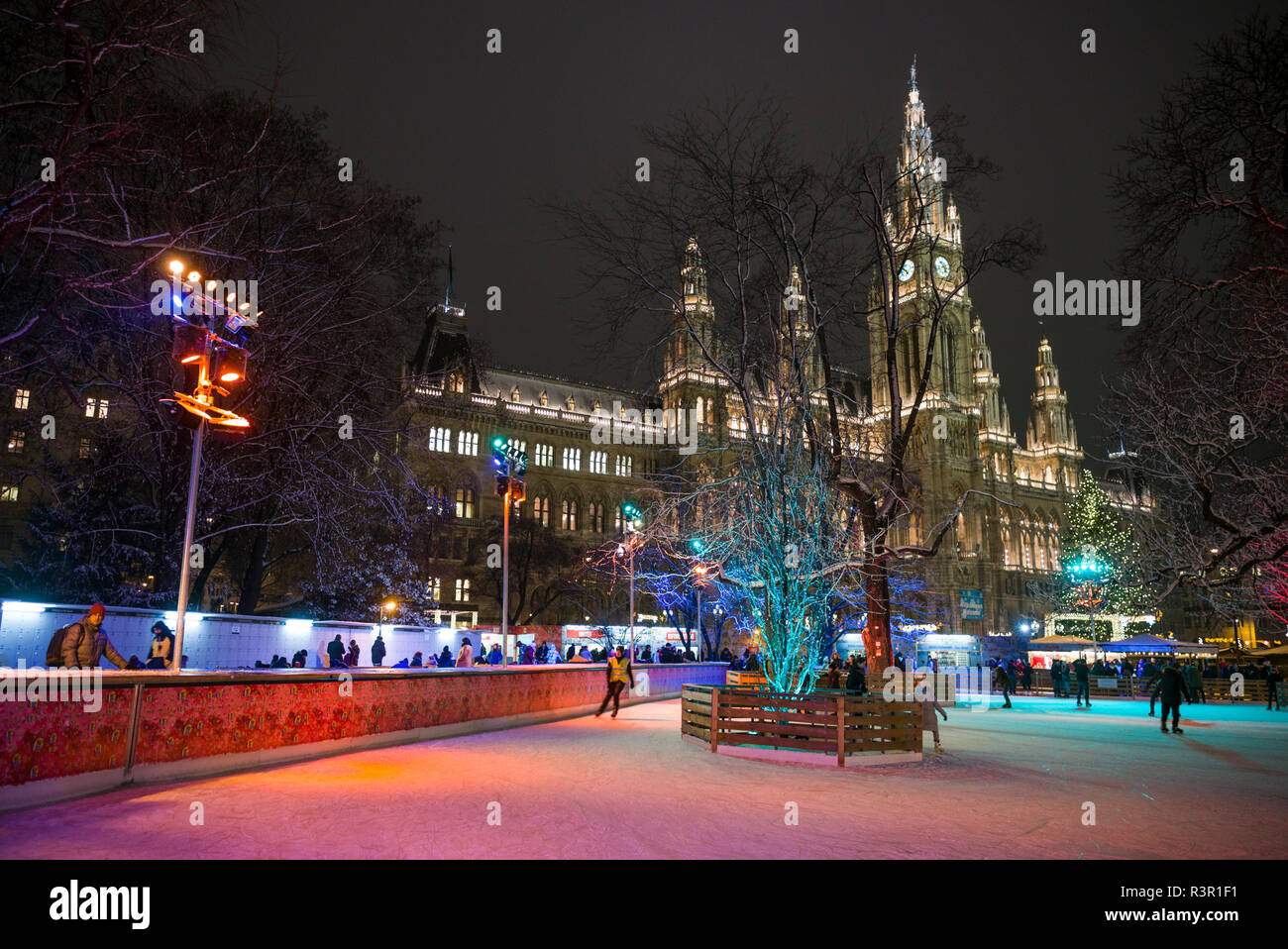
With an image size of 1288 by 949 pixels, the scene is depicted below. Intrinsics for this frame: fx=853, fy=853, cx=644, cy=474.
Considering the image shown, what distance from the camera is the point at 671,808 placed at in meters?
8.34

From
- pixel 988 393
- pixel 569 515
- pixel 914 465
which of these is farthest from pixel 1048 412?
pixel 569 515

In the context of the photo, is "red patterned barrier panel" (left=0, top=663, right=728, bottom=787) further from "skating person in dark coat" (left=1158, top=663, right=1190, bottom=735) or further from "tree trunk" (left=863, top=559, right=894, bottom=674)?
"skating person in dark coat" (left=1158, top=663, right=1190, bottom=735)

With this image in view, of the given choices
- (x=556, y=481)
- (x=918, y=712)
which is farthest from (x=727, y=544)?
(x=556, y=481)

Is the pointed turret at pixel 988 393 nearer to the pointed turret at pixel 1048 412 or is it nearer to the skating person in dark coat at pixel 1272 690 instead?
the pointed turret at pixel 1048 412

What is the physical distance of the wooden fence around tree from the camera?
12586mm

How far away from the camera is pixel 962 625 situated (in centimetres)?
7656

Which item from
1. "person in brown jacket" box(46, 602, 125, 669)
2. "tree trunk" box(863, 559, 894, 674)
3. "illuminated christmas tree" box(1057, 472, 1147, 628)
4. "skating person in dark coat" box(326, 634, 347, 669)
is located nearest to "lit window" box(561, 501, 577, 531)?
"illuminated christmas tree" box(1057, 472, 1147, 628)

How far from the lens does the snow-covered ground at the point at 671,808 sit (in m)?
6.58

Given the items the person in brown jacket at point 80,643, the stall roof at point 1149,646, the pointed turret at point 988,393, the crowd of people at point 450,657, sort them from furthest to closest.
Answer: the pointed turret at point 988,393 → the stall roof at point 1149,646 → the crowd of people at point 450,657 → the person in brown jacket at point 80,643

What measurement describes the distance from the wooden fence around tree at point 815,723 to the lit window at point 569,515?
51.6 meters

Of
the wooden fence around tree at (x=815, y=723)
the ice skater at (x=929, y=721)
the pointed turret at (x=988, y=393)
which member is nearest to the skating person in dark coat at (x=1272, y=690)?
the ice skater at (x=929, y=721)

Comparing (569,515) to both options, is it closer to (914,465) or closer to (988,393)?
(914,465)
